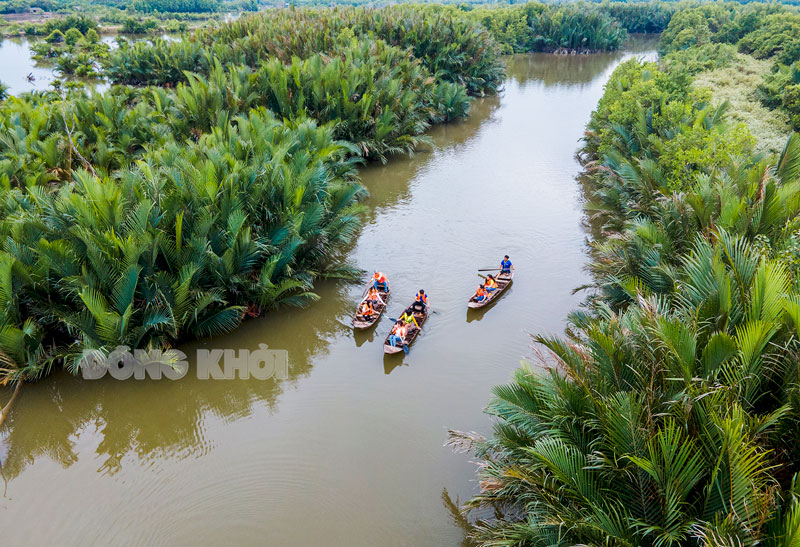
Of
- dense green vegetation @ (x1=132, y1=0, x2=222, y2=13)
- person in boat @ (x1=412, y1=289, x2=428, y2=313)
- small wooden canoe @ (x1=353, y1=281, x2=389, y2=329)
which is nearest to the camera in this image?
small wooden canoe @ (x1=353, y1=281, x2=389, y2=329)

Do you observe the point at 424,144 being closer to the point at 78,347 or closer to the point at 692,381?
the point at 78,347

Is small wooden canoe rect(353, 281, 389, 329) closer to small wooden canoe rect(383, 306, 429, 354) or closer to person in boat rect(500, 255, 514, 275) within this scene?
small wooden canoe rect(383, 306, 429, 354)

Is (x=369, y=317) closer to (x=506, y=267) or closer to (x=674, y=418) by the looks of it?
(x=506, y=267)

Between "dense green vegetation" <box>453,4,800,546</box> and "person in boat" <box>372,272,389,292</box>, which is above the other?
"dense green vegetation" <box>453,4,800,546</box>

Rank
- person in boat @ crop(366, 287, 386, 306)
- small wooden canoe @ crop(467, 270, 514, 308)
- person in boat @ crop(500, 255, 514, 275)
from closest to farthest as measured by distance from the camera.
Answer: person in boat @ crop(366, 287, 386, 306)
small wooden canoe @ crop(467, 270, 514, 308)
person in boat @ crop(500, 255, 514, 275)

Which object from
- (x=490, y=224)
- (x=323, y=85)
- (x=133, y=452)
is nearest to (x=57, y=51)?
(x=323, y=85)

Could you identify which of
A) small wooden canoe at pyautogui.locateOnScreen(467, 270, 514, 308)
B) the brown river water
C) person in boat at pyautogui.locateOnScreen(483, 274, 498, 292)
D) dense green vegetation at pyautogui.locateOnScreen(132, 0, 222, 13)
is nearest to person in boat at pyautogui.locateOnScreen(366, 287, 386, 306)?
the brown river water

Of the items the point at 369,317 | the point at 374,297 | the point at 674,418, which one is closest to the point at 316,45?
the point at 374,297

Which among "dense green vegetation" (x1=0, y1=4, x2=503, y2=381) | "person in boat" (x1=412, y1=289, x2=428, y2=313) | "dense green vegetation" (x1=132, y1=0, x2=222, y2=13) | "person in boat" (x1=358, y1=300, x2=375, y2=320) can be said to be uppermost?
"dense green vegetation" (x1=0, y1=4, x2=503, y2=381)
